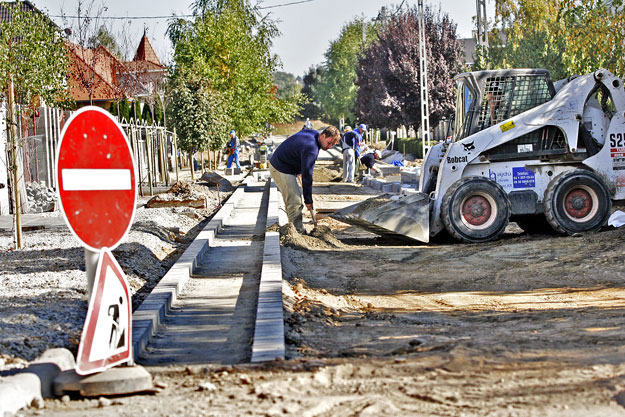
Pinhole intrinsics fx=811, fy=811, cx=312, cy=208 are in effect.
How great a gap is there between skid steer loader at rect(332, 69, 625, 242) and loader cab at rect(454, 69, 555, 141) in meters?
0.02

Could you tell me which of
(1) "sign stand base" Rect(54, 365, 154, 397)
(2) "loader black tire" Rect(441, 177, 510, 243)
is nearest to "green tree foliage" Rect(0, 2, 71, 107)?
(2) "loader black tire" Rect(441, 177, 510, 243)

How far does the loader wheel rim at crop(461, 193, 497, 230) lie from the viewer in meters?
12.6

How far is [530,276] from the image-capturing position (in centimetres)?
951

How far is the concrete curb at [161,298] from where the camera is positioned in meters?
6.25

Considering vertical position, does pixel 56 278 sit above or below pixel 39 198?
below

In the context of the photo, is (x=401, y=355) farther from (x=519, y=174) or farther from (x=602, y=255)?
(x=519, y=174)

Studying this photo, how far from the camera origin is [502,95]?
42.5 ft

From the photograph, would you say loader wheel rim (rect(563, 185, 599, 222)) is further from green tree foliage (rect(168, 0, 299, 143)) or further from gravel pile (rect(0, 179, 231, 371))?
green tree foliage (rect(168, 0, 299, 143))

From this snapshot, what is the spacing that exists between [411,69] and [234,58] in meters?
10.8

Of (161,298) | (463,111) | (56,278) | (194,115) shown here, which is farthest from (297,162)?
(194,115)

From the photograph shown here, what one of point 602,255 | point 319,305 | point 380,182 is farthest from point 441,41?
point 319,305

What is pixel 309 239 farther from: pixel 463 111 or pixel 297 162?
pixel 463 111

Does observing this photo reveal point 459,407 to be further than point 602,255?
No

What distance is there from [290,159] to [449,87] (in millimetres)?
31733
